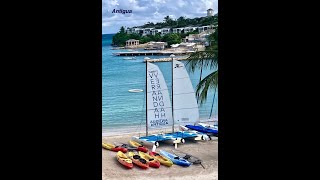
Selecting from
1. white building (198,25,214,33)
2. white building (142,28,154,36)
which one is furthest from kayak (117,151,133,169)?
white building (198,25,214,33)

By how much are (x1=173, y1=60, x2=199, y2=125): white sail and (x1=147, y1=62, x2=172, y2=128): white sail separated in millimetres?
45

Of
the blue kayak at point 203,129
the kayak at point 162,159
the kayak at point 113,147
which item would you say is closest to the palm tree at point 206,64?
the blue kayak at point 203,129

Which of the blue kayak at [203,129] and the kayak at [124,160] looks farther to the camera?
the blue kayak at [203,129]

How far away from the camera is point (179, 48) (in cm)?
383

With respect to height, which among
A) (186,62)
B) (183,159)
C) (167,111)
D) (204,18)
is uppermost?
(204,18)

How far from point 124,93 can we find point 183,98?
1.08ft

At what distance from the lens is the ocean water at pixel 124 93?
3676 millimetres

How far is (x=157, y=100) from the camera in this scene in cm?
381

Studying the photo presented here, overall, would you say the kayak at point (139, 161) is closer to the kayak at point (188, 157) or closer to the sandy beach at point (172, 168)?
the sandy beach at point (172, 168)

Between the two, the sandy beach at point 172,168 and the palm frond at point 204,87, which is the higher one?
the palm frond at point 204,87

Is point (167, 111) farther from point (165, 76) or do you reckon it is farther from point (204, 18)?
point (204, 18)

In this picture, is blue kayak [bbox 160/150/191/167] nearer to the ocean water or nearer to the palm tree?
the ocean water

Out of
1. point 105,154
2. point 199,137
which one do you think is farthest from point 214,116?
point 105,154

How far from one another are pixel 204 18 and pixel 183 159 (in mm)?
775
